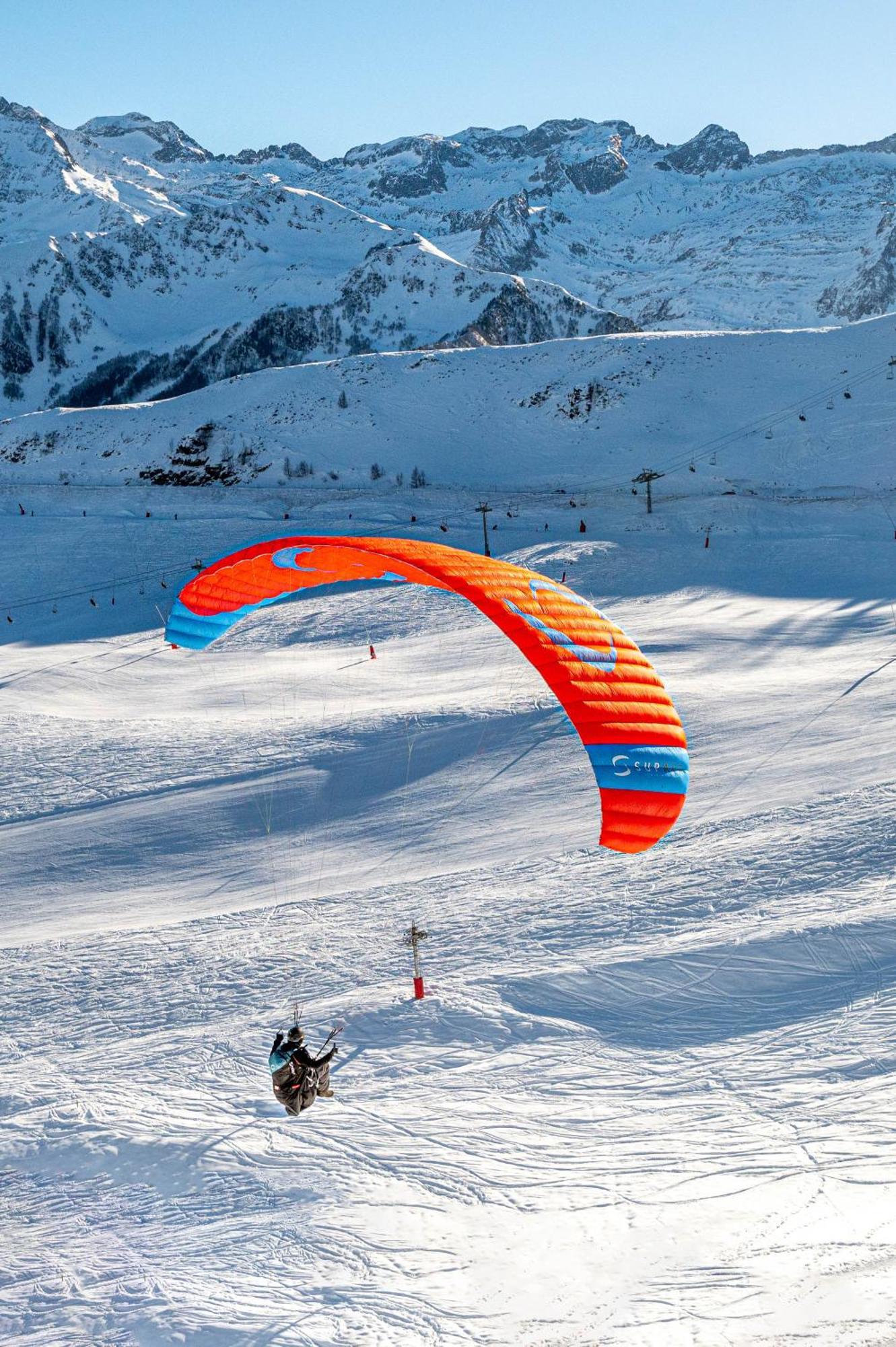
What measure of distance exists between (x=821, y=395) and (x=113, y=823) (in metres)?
62.2

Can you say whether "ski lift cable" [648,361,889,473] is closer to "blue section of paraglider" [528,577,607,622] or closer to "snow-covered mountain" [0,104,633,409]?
"snow-covered mountain" [0,104,633,409]

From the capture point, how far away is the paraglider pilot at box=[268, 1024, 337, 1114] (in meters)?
9.99

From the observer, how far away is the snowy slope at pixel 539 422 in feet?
205

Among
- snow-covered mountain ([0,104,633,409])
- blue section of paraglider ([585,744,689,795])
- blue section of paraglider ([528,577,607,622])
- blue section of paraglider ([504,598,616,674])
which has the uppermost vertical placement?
snow-covered mountain ([0,104,633,409])

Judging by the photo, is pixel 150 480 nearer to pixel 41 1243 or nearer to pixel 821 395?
pixel 821 395

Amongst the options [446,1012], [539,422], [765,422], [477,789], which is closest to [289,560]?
[446,1012]

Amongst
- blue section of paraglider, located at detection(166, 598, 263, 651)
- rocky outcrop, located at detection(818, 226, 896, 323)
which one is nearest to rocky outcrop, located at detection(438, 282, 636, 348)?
blue section of paraglider, located at detection(166, 598, 263, 651)

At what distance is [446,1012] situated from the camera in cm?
1353

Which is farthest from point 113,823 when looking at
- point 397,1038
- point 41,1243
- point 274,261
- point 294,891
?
point 274,261

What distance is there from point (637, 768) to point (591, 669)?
1281 mm

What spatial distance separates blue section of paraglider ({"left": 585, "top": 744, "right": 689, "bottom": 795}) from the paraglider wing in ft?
0.03

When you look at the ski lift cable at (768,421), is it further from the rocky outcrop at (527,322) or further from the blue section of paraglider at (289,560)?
the blue section of paraglider at (289,560)

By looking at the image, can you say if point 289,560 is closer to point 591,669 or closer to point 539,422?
point 591,669

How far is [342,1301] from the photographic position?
889 cm
